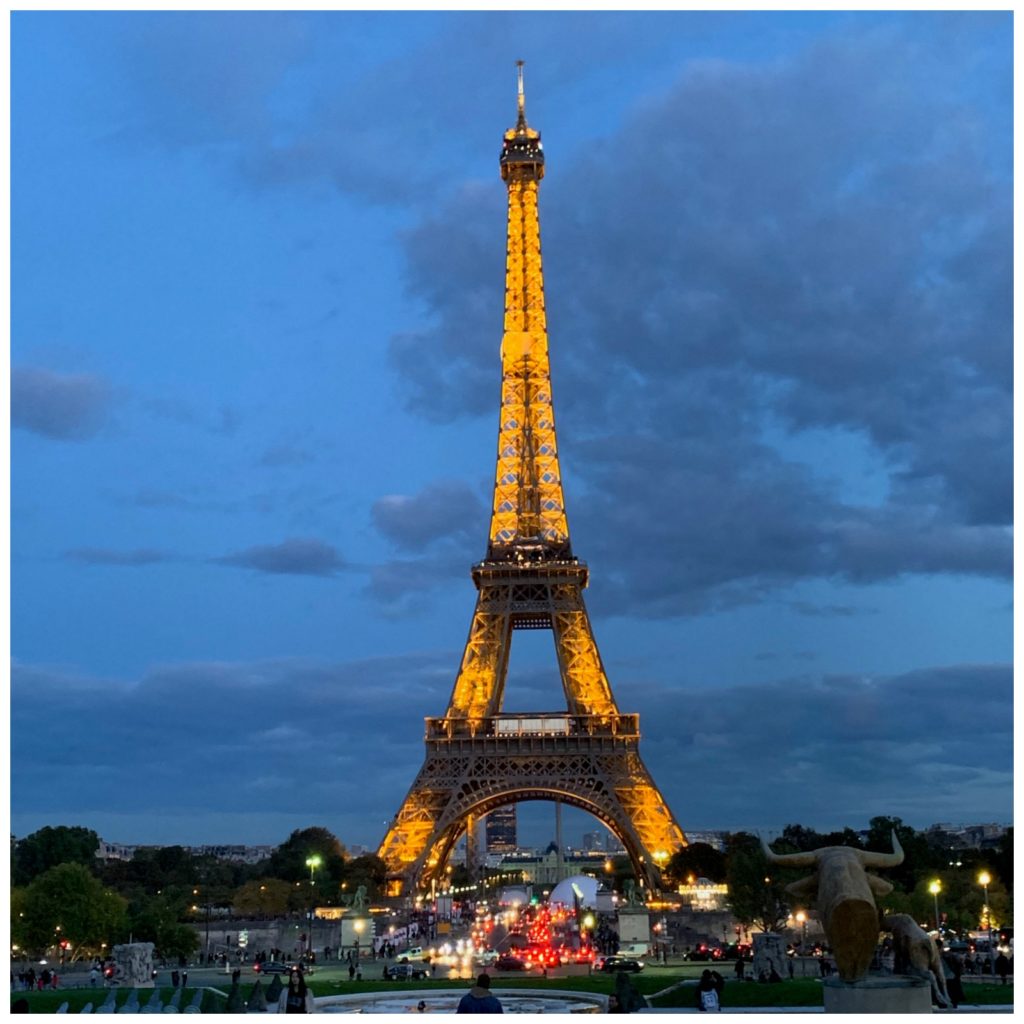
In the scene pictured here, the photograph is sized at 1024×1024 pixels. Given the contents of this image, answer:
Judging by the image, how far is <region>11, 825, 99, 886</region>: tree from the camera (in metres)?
105

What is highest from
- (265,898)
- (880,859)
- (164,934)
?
(880,859)

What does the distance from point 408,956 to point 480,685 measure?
27.1 metres

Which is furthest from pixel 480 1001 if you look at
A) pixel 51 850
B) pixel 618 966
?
pixel 51 850

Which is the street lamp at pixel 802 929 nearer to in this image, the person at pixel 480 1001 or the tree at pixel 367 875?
the tree at pixel 367 875

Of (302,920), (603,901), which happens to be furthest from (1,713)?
(603,901)

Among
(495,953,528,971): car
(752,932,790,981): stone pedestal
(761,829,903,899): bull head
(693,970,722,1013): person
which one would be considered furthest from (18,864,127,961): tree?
(761,829,903,899): bull head

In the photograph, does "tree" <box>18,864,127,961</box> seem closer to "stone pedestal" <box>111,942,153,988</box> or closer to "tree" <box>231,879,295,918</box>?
"stone pedestal" <box>111,942,153,988</box>

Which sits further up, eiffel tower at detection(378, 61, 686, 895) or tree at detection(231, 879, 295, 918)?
eiffel tower at detection(378, 61, 686, 895)

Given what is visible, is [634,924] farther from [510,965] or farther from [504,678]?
[504,678]

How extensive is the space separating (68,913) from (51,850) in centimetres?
5159

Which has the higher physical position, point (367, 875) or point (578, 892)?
point (578, 892)

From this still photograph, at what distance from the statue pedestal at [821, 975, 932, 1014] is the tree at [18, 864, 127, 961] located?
48.3m

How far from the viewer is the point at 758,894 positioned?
206 feet

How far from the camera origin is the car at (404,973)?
43406 mm
